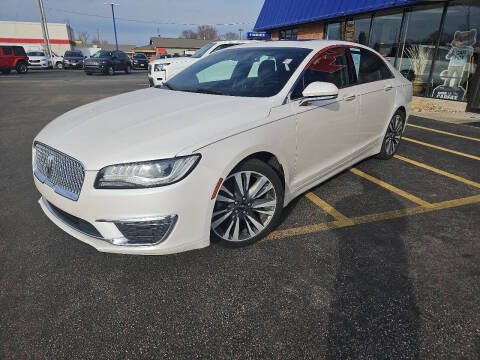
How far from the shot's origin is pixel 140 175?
1987 mm

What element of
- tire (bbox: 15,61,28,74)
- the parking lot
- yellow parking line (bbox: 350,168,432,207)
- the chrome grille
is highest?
the chrome grille

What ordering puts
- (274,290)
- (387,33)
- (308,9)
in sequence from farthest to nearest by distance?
(308,9)
(387,33)
(274,290)

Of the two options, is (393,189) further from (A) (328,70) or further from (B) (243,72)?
(B) (243,72)

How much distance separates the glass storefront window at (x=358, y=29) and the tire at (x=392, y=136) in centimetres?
887

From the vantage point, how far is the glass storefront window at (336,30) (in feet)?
43.6

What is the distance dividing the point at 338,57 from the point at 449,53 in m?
8.26

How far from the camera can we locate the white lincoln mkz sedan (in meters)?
2.02

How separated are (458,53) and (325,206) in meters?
8.90

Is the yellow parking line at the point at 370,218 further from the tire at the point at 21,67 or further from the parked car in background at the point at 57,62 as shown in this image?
the parked car in background at the point at 57,62

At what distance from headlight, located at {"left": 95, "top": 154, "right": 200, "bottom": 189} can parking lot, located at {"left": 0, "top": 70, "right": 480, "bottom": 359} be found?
0.78 meters

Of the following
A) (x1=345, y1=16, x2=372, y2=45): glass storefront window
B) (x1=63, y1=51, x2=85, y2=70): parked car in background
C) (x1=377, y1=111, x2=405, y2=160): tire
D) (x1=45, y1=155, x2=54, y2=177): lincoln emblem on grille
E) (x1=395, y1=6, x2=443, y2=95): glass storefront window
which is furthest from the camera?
(x1=63, y1=51, x2=85, y2=70): parked car in background

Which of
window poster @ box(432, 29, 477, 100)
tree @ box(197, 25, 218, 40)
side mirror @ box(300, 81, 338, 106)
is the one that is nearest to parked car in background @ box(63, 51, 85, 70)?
window poster @ box(432, 29, 477, 100)

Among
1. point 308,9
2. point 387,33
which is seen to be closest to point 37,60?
point 308,9

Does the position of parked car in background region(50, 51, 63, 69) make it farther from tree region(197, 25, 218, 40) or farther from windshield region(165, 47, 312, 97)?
tree region(197, 25, 218, 40)
